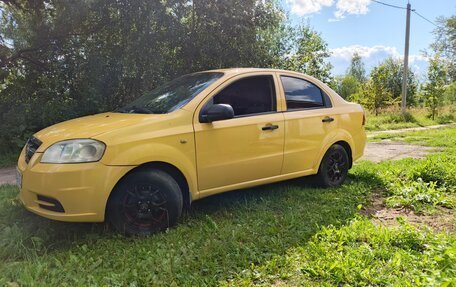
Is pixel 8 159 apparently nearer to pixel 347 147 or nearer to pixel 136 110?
pixel 136 110

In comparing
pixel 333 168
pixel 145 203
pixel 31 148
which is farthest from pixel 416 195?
pixel 31 148

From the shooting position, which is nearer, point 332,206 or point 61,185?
point 61,185

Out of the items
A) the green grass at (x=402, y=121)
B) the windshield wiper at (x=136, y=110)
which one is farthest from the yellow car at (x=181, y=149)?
the green grass at (x=402, y=121)

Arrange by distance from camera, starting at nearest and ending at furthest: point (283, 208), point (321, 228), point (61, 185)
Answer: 1. point (61, 185)
2. point (321, 228)
3. point (283, 208)

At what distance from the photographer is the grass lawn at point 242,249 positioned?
283 centimetres

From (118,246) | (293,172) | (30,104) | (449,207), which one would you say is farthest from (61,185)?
(30,104)

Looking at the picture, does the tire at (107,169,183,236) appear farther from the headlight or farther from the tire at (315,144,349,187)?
the tire at (315,144,349,187)

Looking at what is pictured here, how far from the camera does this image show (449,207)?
14.9 ft

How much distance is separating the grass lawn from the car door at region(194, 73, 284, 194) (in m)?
0.44

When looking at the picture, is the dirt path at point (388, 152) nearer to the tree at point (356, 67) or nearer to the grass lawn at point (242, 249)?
the grass lawn at point (242, 249)

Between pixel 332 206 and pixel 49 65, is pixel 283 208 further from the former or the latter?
pixel 49 65

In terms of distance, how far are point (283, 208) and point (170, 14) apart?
22.4 ft

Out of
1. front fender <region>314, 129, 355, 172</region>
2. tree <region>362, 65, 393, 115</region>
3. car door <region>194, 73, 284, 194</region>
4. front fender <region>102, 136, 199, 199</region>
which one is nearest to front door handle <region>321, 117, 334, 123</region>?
front fender <region>314, 129, 355, 172</region>

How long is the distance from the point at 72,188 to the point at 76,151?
1.09 ft
